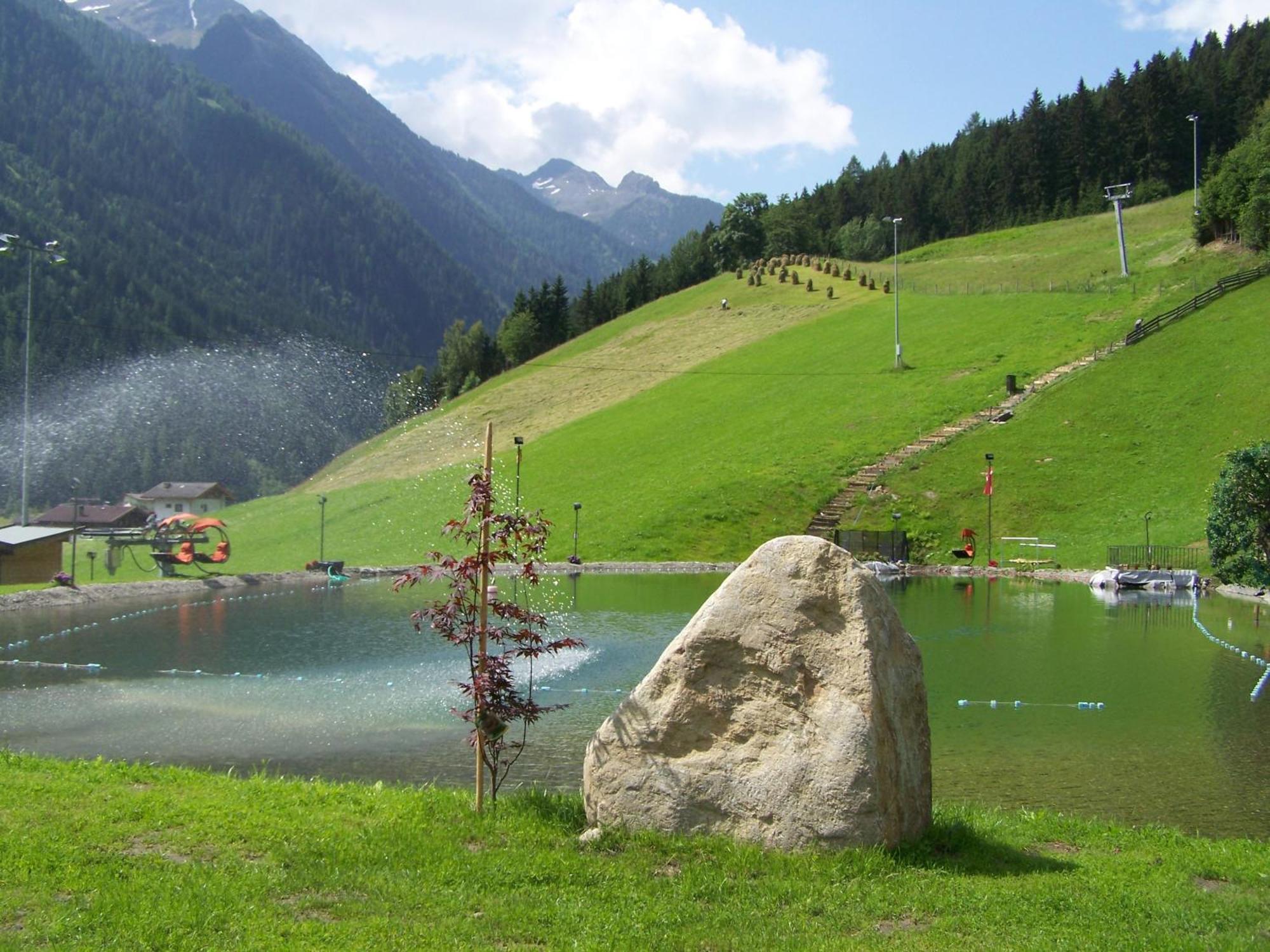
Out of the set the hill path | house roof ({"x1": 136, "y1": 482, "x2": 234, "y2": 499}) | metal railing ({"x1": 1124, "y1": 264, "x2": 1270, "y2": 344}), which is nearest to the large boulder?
the hill path

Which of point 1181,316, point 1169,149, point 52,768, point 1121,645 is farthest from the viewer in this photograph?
point 1169,149

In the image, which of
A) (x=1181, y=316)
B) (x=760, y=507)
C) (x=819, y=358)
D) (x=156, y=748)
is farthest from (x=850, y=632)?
(x=819, y=358)

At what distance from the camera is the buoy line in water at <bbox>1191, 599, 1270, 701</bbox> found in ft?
73.4

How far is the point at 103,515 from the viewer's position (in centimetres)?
10962

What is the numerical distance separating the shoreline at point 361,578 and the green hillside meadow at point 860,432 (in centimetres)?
240

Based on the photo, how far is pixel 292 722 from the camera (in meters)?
19.9

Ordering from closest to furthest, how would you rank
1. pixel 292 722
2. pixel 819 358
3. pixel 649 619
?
1. pixel 292 722
2. pixel 649 619
3. pixel 819 358

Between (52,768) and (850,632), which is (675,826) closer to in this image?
(850,632)

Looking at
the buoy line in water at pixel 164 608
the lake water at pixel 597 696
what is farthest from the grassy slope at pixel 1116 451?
the buoy line in water at pixel 164 608

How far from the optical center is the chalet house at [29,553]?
45.2 meters

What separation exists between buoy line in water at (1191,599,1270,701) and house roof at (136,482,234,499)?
307 ft

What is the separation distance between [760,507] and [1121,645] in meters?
33.5

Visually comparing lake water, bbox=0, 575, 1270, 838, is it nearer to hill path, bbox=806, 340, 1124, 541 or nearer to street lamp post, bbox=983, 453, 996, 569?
street lamp post, bbox=983, 453, 996, 569

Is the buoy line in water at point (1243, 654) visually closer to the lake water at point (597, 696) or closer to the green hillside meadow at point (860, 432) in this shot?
the lake water at point (597, 696)
